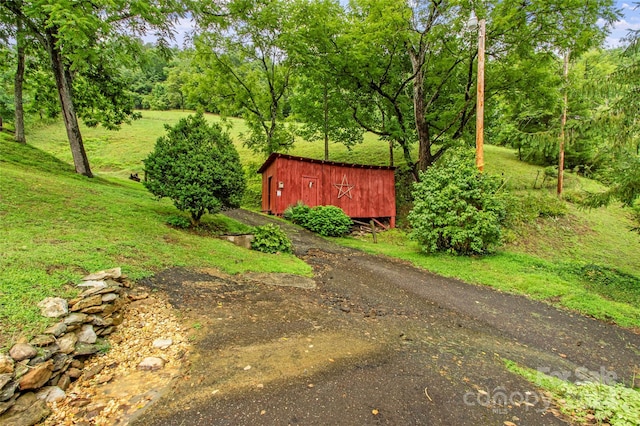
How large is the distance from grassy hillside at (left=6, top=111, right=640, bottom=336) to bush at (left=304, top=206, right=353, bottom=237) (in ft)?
4.73

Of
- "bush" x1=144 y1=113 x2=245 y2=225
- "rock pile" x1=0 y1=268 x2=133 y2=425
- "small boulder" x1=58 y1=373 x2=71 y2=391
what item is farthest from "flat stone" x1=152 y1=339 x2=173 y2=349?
"bush" x1=144 y1=113 x2=245 y2=225

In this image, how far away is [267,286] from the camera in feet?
18.5

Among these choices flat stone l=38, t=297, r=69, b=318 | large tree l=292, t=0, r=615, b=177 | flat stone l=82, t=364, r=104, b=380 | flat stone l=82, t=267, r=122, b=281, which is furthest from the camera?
large tree l=292, t=0, r=615, b=177

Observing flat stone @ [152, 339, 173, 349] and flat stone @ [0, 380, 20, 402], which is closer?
flat stone @ [0, 380, 20, 402]

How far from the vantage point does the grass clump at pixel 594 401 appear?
266 centimetres

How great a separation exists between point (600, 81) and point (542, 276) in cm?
496

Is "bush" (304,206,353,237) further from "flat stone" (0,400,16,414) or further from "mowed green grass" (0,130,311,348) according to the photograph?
"flat stone" (0,400,16,414)

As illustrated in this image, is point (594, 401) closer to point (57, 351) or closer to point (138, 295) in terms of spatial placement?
point (57, 351)

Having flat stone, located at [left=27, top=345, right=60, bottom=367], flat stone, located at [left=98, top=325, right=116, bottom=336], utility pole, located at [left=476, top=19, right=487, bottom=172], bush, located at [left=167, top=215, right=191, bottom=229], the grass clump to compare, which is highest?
utility pole, located at [left=476, top=19, right=487, bottom=172]

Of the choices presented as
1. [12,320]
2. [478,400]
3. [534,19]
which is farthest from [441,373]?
[534,19]

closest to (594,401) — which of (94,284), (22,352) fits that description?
(22,352)

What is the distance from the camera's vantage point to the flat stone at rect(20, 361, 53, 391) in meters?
2.38

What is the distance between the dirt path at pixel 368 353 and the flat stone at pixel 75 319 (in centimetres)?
114

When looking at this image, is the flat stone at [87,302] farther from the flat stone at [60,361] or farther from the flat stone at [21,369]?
the flat stone at [21,369]
